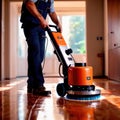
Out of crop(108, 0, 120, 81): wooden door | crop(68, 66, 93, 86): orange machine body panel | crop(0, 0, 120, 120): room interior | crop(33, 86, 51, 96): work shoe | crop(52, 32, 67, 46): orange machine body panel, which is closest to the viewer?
crop(68, 66, 93, 86): orange machine body panel

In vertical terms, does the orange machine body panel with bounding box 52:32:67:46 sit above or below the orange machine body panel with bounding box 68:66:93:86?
above

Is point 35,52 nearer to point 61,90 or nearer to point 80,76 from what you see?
point 61,90

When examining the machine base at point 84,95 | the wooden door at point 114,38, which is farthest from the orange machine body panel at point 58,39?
the wooden door at point 114,38

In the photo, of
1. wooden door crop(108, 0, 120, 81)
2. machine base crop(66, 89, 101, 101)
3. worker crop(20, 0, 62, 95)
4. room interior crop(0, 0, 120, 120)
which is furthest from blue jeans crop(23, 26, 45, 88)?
wooden door crop(108, 0, 120, 81)

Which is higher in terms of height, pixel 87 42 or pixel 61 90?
pixel 87 42

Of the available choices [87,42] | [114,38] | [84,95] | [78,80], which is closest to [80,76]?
[78,80]

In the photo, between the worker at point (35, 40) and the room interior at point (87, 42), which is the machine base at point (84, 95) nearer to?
the worker at point (35, 40)

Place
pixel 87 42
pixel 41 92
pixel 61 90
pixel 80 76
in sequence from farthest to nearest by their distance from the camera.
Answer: pixel 87 42, pixel 41 92, pixel 61 90, pixel 80 76

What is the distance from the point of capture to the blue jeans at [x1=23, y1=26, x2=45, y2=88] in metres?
2.72

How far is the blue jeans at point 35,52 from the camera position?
2723 millimetres

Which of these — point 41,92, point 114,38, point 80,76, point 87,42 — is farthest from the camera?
point 87,42

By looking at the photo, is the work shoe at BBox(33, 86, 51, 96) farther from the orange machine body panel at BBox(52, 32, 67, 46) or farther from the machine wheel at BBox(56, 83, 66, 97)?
the orange machine body panel at BBox(52, 32, 67, 46)

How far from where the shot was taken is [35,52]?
272 cm

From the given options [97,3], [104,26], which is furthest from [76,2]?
[104,26]
